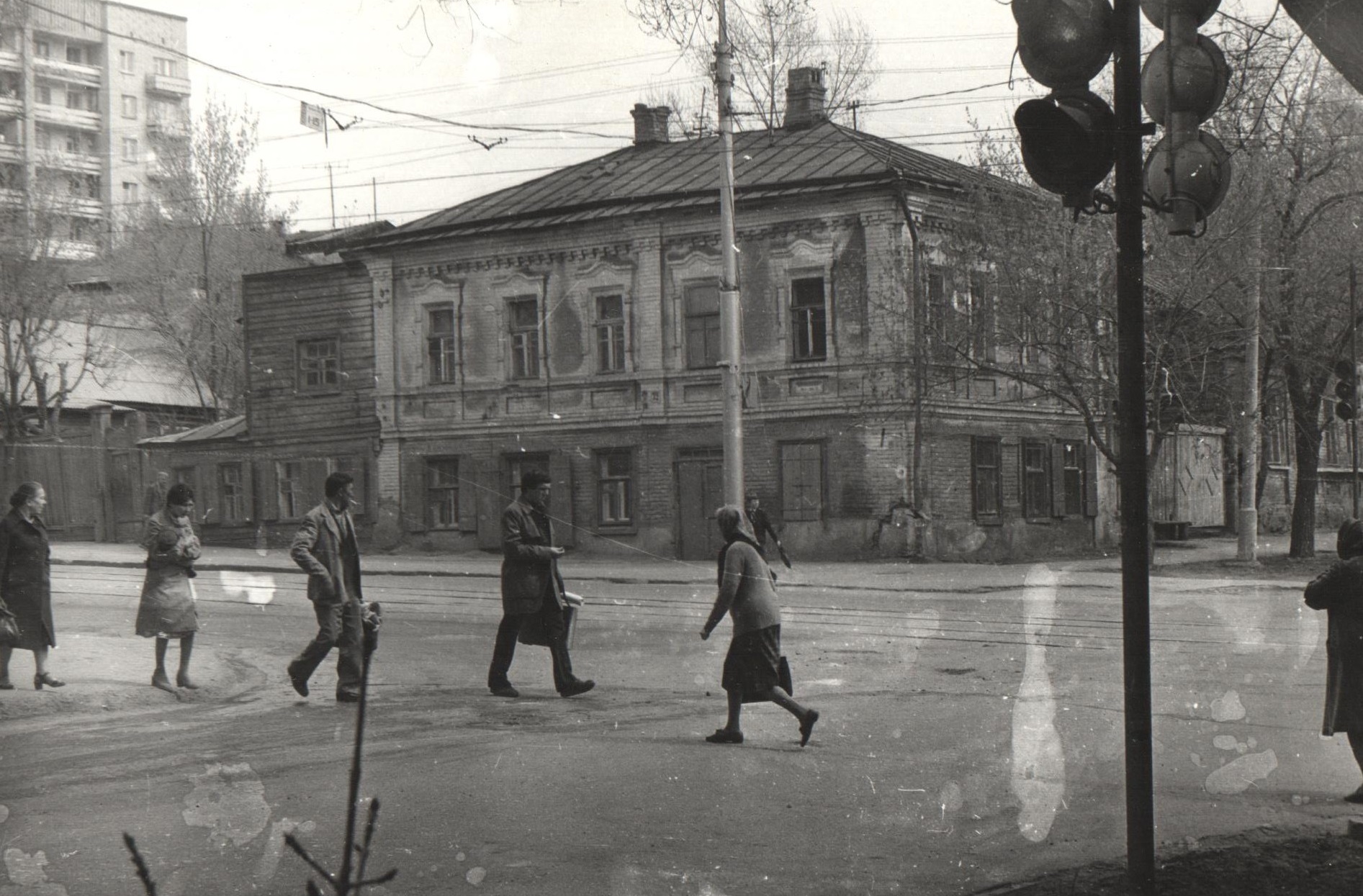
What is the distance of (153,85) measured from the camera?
21.5 ft

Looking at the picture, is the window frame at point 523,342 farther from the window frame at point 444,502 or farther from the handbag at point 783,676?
the handbag at point 783,676

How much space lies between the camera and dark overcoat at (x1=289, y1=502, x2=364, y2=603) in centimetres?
1018

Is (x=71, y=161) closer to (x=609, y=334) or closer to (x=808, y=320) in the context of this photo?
(x=609, y=334)

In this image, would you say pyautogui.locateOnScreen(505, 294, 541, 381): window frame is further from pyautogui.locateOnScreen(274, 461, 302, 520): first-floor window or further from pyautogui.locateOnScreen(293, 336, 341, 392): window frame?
pyautogui.locateOnScreen(274, 461, 302, 520): first-floor window

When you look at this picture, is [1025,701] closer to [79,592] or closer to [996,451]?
[79,592]

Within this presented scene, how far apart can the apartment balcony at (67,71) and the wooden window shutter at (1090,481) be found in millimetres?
28016

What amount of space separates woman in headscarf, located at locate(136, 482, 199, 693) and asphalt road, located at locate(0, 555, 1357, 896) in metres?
0.52

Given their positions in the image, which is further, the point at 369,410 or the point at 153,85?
the point at 369,410

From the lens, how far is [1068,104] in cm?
514

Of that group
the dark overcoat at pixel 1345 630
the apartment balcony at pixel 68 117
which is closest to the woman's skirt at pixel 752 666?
the dark overcoat at pixel 1345 630

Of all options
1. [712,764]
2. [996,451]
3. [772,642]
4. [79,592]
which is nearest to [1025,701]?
[772,642]

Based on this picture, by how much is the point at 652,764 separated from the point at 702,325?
19.9 m

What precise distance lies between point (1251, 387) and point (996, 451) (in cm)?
559

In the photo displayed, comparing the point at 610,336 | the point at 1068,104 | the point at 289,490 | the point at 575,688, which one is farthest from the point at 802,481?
the point at 1068,104
